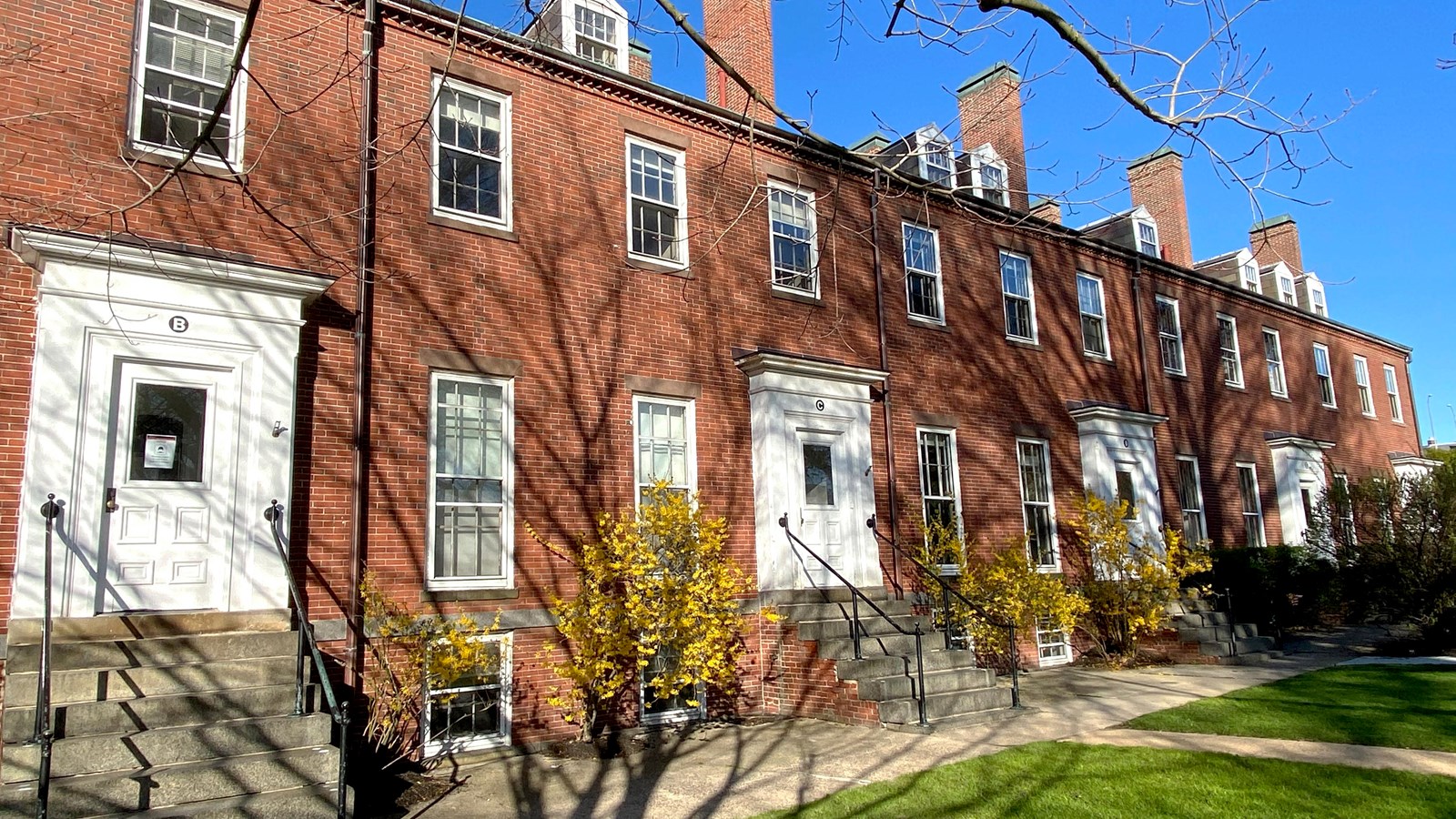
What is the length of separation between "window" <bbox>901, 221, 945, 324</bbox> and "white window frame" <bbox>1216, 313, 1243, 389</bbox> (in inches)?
375

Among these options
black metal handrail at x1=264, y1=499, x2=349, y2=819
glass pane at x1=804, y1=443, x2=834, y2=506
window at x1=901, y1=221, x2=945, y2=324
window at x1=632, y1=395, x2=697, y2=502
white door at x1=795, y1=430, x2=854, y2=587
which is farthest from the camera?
window at x1=901, y1=221, x2=945, y2=324

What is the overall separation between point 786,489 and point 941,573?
321 cm

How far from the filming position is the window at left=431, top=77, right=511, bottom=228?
35.0ft

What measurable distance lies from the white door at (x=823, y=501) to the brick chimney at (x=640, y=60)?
19.3ft

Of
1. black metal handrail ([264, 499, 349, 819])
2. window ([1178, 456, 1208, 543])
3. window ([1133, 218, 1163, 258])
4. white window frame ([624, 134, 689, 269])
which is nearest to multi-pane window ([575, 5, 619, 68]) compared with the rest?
white window frame ([624, 134, 689, 269])

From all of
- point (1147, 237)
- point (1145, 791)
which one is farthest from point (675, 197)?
point (1147, 237)

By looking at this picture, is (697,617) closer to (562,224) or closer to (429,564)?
(429,564)

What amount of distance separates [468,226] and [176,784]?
6.16 metres

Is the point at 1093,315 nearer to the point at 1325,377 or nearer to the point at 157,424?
the point at 1325,377

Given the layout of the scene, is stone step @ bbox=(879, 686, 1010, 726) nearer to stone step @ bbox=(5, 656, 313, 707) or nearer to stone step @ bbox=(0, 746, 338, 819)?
stone step @ bbox=(0, 746, 338, 819)

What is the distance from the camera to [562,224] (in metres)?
11.4

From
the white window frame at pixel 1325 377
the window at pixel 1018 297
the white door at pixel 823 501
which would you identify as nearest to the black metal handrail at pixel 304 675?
the white door at pixel 823 501

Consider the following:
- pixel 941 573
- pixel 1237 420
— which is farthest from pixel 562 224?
pixel 1237 420

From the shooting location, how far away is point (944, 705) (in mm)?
10555
